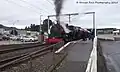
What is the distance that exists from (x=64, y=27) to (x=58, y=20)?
218cm

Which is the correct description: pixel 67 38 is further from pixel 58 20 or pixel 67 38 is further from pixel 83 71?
pixel 83 71

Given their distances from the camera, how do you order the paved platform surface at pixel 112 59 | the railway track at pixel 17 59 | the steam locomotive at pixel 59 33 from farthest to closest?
the steam locomotive at pixel 59 33
the paved platform surface at pixel 112 59
the railway track at pixel 17 59

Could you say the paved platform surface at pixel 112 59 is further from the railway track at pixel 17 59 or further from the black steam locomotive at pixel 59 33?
the black steam locomotive at pixel 59 33

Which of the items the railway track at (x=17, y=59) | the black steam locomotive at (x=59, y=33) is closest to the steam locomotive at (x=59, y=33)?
the black steam locomotive at (x=59, y=33)

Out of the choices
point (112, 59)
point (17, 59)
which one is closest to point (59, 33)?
point (112, 59)

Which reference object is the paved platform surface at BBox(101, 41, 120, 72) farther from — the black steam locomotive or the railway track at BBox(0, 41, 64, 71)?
the black steam locomotive

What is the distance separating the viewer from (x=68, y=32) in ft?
118

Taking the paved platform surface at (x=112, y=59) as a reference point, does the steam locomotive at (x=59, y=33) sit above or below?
above

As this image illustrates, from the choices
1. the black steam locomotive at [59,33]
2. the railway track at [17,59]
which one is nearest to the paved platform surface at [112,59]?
the railway track at [17,59]

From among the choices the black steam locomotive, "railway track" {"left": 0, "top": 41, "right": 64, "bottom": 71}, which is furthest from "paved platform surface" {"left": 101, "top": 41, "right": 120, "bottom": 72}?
the black steam locomotive

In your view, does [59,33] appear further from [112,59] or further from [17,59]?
[17,59]

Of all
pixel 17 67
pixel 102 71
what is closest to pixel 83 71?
pixel 102 71

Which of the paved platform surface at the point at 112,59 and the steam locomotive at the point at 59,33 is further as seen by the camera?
the steam locomotive at the point at 59,33

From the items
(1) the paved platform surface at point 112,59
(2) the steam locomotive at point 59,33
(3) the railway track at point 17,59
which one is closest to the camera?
(3) the railway track at point 17,59
